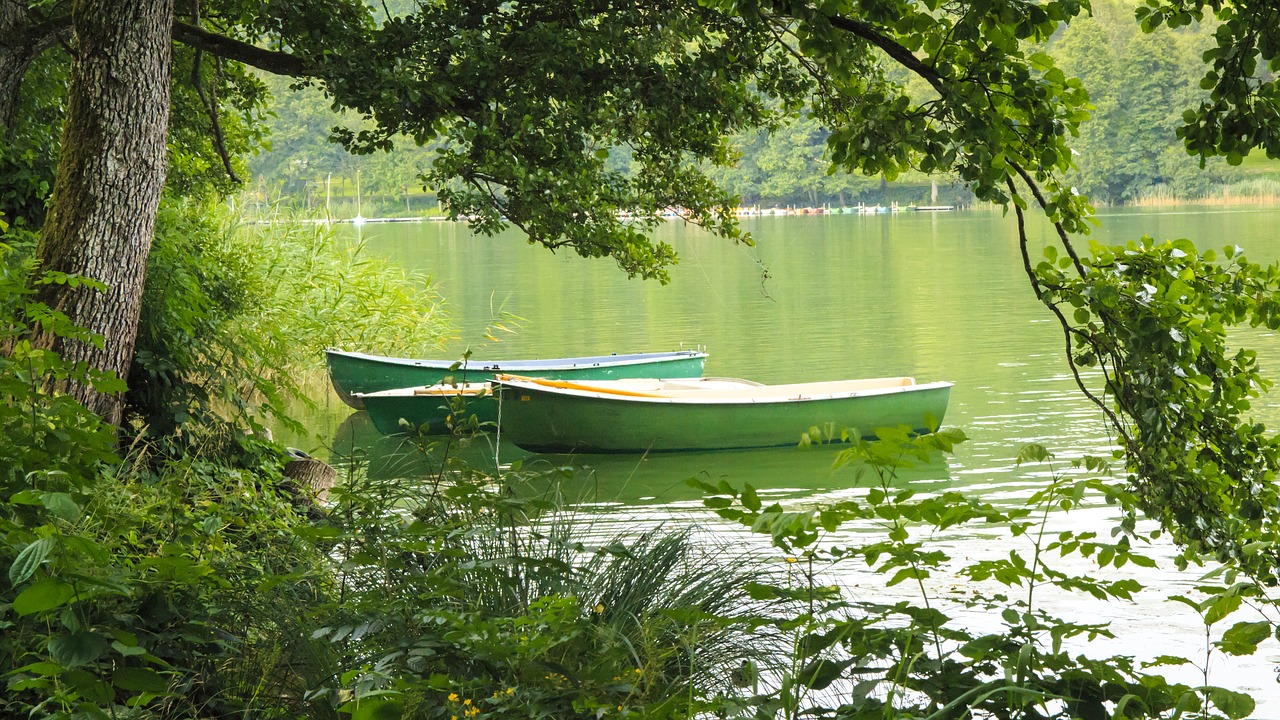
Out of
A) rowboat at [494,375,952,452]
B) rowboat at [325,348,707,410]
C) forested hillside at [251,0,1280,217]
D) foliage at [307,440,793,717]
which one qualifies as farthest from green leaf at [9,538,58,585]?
forested hillside at [251,0,1280,217]

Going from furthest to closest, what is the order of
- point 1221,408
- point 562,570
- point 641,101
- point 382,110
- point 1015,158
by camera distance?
point 641,101, point 382,110, point 1221,408, point 1015,158, point 562,570

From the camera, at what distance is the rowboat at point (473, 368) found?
467 inches

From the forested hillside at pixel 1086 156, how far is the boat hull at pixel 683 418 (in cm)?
5766

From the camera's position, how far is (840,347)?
56.8 ft

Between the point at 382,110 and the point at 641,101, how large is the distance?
1.21 m

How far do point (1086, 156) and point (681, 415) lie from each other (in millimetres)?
64004

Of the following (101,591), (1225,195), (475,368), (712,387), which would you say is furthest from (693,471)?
(1225,195)

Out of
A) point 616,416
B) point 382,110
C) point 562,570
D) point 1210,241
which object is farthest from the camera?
point 1210,241

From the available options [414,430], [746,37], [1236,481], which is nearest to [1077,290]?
[1236,481]

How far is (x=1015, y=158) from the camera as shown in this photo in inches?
113

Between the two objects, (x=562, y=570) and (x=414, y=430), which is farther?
(x=414, y=430)

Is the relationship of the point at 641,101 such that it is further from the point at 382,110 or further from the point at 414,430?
the point at 414,430

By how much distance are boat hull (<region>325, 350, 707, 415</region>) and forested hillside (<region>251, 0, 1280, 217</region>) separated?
5471 centimetres

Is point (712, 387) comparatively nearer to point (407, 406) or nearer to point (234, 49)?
point (407, 406)
